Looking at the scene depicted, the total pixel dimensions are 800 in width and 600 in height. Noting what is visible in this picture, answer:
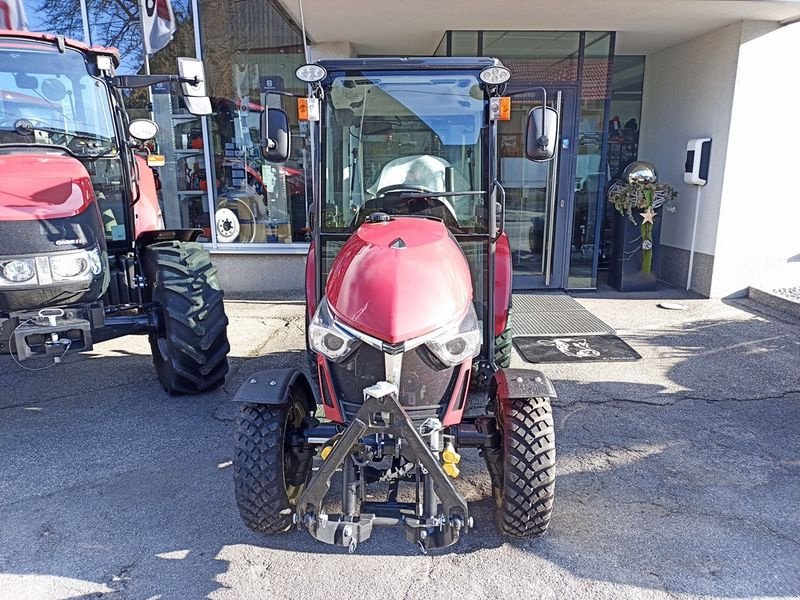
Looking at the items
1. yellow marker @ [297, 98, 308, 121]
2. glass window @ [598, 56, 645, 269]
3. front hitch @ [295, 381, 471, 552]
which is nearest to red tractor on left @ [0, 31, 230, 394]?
yellow marker @ [297, 98, 308, 121]

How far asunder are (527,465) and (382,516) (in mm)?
634

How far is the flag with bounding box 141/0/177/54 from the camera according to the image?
6.50 m

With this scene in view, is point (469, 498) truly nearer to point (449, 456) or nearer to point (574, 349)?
point (449, 456)

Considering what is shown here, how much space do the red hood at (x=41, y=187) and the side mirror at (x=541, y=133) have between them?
270 cm

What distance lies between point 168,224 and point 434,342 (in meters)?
6.38

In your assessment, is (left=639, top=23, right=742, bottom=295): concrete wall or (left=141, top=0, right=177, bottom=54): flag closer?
(left=639, top=23, right=742, bottom=295): concrete wall

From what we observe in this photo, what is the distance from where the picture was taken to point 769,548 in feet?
8.25

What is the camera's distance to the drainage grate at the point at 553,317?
5617mm

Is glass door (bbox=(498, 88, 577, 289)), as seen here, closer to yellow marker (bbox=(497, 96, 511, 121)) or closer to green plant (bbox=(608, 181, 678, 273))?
green plant (bbox=(608, 181, 678, 273))

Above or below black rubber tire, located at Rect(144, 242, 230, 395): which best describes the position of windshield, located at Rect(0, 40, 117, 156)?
above

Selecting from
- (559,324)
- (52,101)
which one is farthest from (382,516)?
(559,324)

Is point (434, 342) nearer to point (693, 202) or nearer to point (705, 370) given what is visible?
point (705, 370)

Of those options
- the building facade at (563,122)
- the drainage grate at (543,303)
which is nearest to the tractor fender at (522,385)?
the drainage grate at (543,303)

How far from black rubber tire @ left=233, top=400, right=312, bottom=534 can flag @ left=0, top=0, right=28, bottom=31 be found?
683 centimetres
